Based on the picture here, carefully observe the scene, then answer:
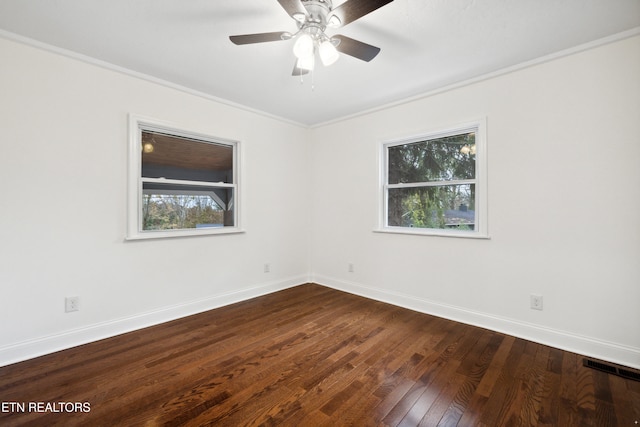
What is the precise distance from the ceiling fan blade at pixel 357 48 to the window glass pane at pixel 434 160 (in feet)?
5.41

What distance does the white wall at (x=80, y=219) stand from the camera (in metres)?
2.17

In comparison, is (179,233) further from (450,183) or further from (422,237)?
(450,183)

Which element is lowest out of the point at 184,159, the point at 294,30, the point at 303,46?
the point at 184,159

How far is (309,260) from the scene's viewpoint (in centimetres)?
445

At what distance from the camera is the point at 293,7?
152cm

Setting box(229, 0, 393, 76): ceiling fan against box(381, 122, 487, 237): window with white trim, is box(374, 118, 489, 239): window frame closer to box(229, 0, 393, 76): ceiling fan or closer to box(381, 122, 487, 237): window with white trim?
box(381, 122, 487, 237): window with white trim

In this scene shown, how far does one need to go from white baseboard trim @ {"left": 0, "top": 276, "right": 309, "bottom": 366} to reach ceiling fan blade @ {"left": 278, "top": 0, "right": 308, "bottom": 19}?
290 centimetres

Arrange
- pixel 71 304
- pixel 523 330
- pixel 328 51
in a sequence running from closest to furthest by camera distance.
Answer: pixel 328 51 → pixel 71 304 → pixel 523 330

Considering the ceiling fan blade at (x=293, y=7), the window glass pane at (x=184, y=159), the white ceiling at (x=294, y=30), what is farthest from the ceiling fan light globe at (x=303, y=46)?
the window glass pane at (x=184, y=159)

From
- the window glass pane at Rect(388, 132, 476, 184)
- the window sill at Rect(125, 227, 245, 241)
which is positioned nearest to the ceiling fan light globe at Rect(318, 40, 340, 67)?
the window glass pane at Rect(388, 132, 476, 184)

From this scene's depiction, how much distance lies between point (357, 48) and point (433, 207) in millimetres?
2036

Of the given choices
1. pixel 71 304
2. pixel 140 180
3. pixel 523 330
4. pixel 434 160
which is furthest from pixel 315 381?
pixel 434 160

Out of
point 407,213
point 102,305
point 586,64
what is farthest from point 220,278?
point 586,64

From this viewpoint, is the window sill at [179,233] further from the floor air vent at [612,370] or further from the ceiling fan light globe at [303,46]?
the floor air vent at [612,370]
